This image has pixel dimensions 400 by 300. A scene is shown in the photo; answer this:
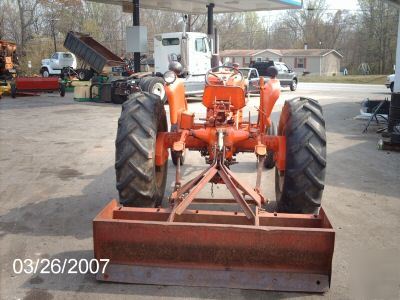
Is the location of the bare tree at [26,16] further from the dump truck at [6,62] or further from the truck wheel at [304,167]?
the truck wheel at [304,167]

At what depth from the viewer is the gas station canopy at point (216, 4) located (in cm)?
2234

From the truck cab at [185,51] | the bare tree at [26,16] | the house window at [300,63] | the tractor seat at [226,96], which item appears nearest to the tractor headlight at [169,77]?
the tractor seat at [226,96]

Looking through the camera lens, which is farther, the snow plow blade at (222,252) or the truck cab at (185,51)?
the truck cab at (185,51)

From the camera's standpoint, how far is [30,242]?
14.4 ft

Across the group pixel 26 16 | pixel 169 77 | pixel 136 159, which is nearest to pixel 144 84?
pixel 169 77

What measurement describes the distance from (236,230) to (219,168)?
2.72 ft

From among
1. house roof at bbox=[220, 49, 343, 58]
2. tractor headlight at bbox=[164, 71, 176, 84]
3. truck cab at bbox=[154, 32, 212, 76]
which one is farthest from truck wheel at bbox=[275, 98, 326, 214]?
house roof at bbox=[220, 49, 343, 58]

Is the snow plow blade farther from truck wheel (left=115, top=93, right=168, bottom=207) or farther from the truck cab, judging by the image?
the truck cab

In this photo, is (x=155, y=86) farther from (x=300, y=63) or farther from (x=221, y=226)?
(x=300, y=63)
